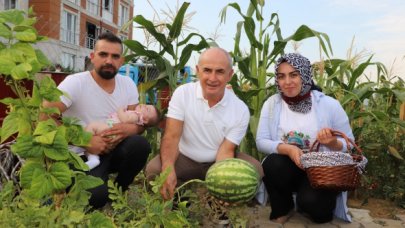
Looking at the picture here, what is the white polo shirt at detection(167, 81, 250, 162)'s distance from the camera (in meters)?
3.50

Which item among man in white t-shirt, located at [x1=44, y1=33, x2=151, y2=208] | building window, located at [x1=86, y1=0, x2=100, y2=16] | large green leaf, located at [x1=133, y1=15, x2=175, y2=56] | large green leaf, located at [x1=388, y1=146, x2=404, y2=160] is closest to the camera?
man in white t-shirt, located at [x1=44, y1=33, x2=151, y2=208]

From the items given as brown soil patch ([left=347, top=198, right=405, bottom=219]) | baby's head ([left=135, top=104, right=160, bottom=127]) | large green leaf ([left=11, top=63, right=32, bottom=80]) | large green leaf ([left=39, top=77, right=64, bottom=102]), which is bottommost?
brown soil patch ([left=347, top=198, right=405, bottom=219])

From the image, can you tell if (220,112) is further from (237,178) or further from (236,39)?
(236,39)

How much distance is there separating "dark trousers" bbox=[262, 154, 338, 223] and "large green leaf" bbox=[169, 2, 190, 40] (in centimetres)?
157

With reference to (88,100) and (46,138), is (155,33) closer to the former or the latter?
(88,100)

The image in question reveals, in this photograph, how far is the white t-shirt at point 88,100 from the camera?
11.7 ft

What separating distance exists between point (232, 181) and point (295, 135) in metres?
1.26

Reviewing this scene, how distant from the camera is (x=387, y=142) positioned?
5.00 metres

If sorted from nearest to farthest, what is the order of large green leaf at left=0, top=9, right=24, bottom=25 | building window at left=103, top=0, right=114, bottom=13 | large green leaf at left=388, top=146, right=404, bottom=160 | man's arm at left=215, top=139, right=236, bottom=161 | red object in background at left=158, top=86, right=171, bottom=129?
large green leaf at left=0, top=9, right=24, bottom=25, man's arm at left=215, top=139, right=236, bottom=161, large green leaf at left=388, top=146, right=404, bottom=160, red object in background at left=158, top=86, right=171, bottom=129, building window at left=103, top=0, right=114, bottom=13

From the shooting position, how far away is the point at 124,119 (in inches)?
138

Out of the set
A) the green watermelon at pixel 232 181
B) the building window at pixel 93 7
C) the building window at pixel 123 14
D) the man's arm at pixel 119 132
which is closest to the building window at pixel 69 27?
the building window at pixel 93 7

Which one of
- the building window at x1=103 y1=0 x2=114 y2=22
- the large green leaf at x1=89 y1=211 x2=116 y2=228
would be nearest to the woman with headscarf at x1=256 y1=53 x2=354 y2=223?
the large green leaf at x1=89 y1=211 x2=116 y2=228

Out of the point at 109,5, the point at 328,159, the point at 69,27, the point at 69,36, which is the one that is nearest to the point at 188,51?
the point at 328,159

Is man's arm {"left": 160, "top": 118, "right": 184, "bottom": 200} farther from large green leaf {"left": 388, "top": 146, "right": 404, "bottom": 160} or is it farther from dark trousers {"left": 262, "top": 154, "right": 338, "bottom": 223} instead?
large green leaf {"left": 388, "top": 146, "right": 404, "bottom": 160}
